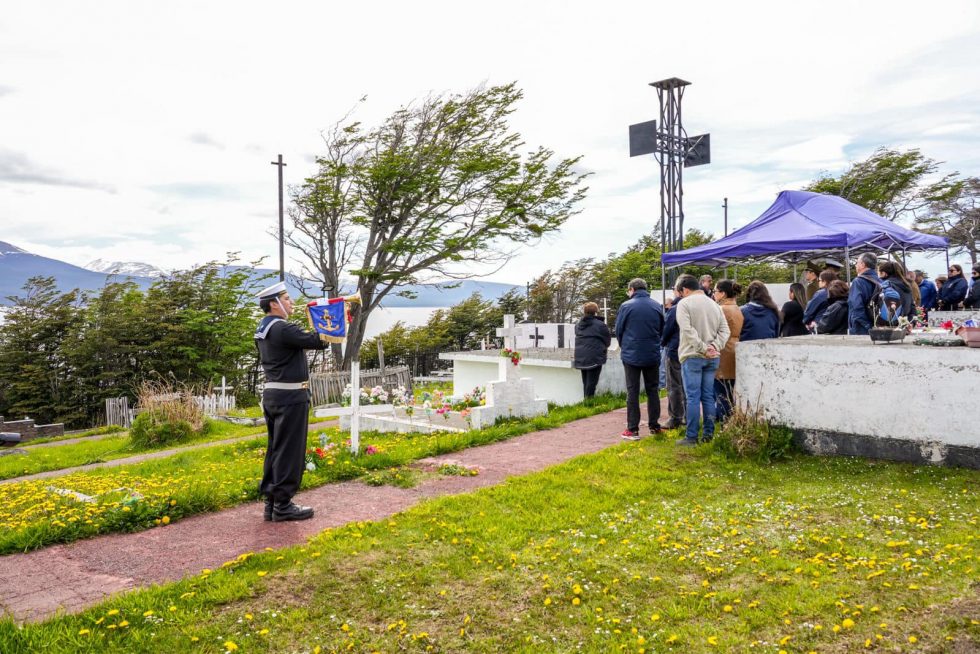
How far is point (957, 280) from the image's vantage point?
45.6 feet

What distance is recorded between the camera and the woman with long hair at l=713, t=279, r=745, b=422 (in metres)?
7.84

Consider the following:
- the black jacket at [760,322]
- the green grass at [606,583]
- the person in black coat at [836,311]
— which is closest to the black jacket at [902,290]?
the person in black coat at [836,311]

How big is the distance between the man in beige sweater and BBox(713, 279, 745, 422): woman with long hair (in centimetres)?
18

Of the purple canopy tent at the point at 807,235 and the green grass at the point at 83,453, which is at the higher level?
the purple canopy tent at the point at 807,235

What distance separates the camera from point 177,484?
7.29 meters

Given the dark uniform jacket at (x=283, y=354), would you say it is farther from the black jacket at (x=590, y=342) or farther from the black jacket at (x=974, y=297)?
the black jacket at (x=974, y=297)

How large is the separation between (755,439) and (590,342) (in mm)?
4729

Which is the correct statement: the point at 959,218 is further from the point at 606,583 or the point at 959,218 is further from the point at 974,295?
the point at 606,583

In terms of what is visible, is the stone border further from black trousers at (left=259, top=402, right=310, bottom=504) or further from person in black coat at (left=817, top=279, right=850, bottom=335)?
black trousers at (left=259, top=402, right=310, bottom=504)

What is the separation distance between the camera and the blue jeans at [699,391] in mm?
7531

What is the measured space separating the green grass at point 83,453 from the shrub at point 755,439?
31.7 feet

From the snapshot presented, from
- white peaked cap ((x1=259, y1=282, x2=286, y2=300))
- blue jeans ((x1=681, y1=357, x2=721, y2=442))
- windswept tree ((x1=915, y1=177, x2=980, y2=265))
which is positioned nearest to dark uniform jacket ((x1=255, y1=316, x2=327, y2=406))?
white peaked cap ((x1=259, y1=282, x2=286, y2=300))

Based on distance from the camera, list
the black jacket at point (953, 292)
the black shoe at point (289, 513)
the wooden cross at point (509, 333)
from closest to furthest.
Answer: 1. the black shoe at point (289, 513)
2. the wooden cross at point (509, 333)
3. the black jacket at point (953, 292)

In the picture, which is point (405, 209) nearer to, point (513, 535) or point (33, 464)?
point (33, 464)
